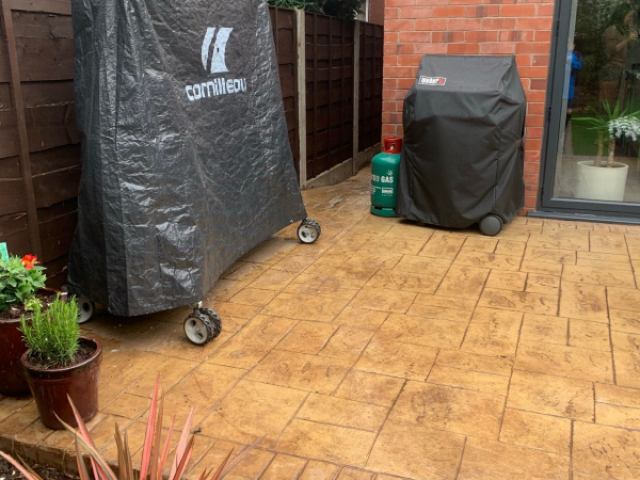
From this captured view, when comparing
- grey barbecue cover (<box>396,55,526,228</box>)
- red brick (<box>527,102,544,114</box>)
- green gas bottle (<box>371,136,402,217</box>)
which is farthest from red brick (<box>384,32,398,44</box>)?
red brick (<box>527,102,544,114</box>)

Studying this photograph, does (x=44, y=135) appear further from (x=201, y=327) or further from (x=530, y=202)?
(x=530, y=202)

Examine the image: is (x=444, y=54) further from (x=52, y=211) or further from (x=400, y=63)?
(x=52, y=211)

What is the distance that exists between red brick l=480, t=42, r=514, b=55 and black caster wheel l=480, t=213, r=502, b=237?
1.40 meters

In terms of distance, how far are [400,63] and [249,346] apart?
3.34 metres

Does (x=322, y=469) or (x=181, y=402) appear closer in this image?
(x=322, y=469)

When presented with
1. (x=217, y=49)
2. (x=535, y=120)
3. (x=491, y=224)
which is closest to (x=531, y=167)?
(x=535, y=120)

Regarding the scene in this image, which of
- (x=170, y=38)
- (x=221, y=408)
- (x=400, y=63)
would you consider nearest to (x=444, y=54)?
(x=400, y=63)

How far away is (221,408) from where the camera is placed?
2686 millimetres

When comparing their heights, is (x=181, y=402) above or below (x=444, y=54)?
below

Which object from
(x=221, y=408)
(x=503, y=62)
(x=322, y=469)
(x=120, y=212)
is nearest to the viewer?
(x=322, y=469)

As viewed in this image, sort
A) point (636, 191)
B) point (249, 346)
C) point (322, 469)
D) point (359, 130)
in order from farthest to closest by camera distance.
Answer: point (359, 130) → point (636, 191) → point (249, 346) → point (322, 469)

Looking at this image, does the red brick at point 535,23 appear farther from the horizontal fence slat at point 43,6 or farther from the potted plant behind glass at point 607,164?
the horizontal fence slat at point 43,6

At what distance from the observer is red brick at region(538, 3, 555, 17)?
509 cm

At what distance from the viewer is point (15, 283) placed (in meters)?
2.64
